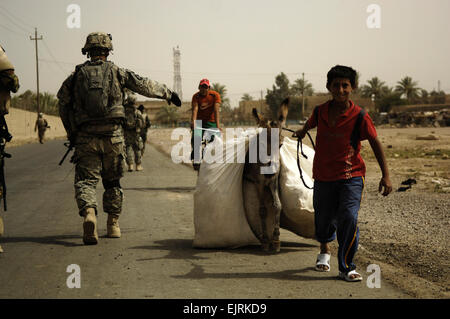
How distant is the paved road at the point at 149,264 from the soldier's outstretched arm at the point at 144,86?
5.74 feet

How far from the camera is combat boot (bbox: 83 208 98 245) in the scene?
6285mm

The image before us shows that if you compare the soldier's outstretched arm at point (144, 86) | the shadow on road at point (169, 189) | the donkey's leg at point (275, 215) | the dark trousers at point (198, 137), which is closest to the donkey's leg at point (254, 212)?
the donkey's leg at point (275, 215)

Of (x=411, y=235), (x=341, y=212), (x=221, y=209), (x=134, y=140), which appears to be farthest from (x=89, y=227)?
(x=134, y=140)

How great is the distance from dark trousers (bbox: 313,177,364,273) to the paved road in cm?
27

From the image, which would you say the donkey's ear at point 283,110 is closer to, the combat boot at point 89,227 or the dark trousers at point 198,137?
the combat boot at point 89,227

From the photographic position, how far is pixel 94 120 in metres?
6.55

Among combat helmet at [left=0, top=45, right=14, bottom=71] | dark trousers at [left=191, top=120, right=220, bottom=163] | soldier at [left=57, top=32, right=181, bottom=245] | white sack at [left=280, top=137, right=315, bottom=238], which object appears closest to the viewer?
combat helmet at [left=0, top=45, right=14, bottom=71]

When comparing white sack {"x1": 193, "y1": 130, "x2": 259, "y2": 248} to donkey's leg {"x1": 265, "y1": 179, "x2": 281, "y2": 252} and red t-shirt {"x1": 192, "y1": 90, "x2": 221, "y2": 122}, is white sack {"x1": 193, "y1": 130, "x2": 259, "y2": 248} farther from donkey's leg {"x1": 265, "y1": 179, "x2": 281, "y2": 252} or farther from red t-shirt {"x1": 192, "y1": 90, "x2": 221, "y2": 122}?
red t-shirt {"x1": 192, "y1": 90, "x2": 221, "y2": 122}

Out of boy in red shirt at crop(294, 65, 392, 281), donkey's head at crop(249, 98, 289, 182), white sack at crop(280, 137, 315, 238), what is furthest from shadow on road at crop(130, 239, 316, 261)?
boy in red shirt at crop(294, 65, 392, 281)

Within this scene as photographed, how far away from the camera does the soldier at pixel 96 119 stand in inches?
254

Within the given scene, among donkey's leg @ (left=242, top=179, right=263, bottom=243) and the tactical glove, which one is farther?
the tactical glove
